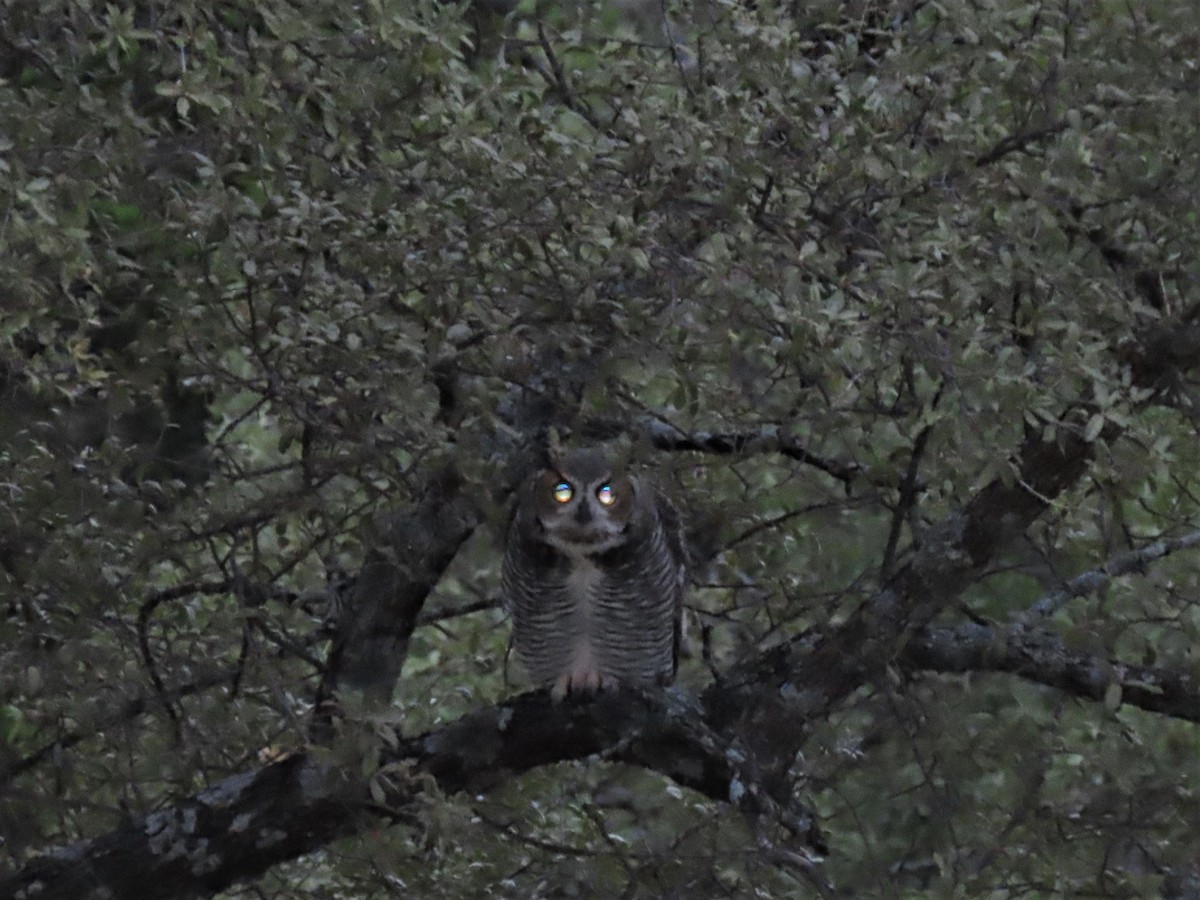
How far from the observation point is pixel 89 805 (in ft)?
14.9

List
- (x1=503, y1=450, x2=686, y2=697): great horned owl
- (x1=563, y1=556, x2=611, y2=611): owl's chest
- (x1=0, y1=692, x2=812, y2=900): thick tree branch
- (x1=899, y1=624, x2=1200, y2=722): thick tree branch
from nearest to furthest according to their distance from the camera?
1. (x1=899, y1=624, x2=1200, y2=722): thick tree branch
2. (x1=0, y1=692, x2=812, y2=900): thick tree branch
3. (x1=503, y1=450, x2=686, y2=697): great horned owl
4. (x1=563, y1=556, x2=611, y2=611): owl's chest

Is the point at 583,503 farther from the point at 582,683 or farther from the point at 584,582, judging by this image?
the point at 582,683

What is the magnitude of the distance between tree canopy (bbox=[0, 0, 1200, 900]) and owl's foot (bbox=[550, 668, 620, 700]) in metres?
0.26

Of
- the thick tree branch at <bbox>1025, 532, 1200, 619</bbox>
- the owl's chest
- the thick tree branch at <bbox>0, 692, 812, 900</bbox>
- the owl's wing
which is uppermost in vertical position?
the thick tree branch at <bbox>1025, 532, 1200, 619</bbox>

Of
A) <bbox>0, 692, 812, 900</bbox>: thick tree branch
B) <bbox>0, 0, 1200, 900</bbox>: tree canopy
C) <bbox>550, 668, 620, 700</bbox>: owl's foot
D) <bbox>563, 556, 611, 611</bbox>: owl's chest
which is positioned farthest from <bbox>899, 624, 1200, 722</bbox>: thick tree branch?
<bbox>563, 556, 611, 611</bbox>: owl's chest

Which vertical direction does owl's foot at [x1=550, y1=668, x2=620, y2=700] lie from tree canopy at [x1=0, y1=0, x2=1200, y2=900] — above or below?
below

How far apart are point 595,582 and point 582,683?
30 centimetres

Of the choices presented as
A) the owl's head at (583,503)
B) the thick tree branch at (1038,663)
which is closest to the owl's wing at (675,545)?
the owl's head at (583,503)

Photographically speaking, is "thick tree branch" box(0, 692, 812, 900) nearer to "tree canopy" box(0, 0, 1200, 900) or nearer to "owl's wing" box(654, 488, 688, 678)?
"tree canopy" box(0, 0, 1200, 900)

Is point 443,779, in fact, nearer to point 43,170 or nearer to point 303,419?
point 303,419

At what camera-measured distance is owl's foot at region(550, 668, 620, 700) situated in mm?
4934

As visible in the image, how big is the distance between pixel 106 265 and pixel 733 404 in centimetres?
141

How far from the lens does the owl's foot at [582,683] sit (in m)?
4.93

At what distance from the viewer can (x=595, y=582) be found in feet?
17.6
